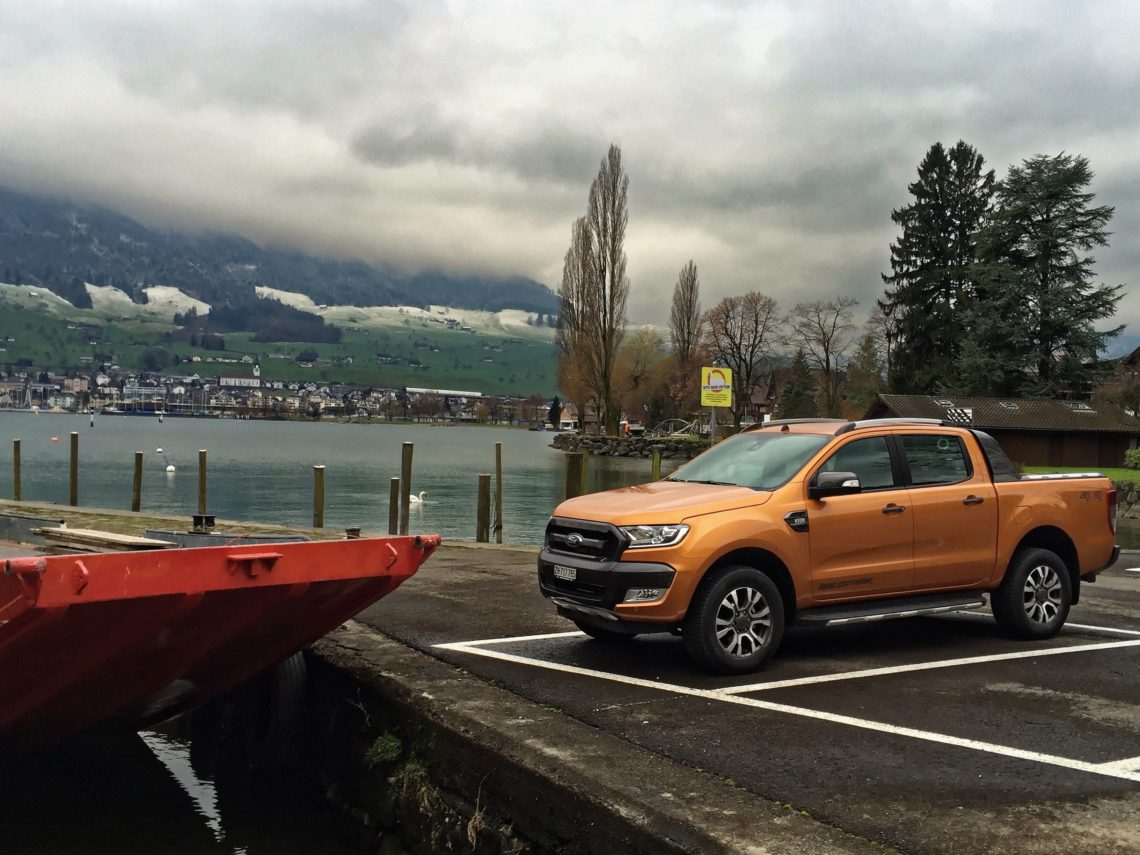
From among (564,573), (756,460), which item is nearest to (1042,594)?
(756,460)

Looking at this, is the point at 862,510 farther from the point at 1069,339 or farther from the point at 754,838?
the point at 1069,339

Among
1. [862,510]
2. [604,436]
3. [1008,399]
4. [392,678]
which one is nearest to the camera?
[392,678]

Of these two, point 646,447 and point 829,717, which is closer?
point 829,717

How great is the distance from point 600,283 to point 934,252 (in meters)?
22.6

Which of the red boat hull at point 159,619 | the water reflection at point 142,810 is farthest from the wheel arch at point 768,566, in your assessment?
the water reflection at point 142,810

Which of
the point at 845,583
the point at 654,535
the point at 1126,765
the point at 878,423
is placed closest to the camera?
the point at 1126,765

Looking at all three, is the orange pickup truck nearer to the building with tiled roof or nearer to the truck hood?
the truck hood

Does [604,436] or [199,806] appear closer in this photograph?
[199,806]

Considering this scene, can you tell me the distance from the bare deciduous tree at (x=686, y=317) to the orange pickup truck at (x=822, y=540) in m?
86.1

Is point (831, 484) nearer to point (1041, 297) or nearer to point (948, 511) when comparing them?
point (948, 511)

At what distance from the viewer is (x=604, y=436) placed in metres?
87.8

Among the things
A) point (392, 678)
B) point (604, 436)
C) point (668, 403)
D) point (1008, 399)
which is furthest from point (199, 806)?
point (668, 403)

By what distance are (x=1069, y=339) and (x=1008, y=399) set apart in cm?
472

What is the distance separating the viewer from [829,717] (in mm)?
6250
